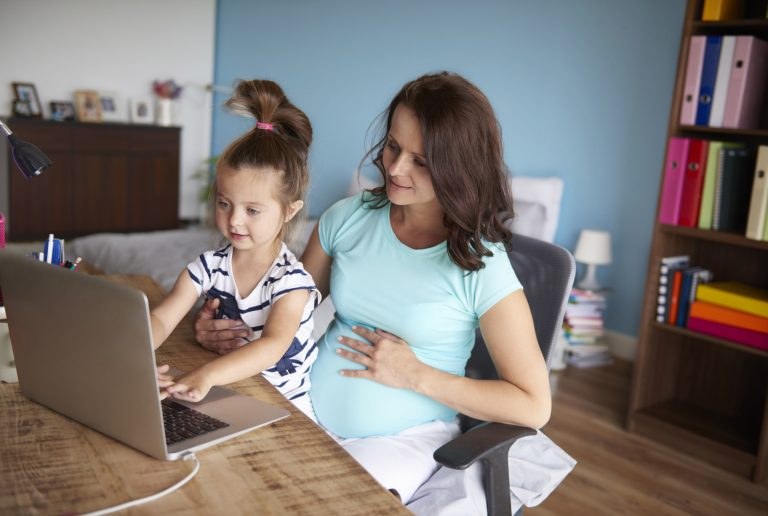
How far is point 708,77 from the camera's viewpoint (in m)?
2.83

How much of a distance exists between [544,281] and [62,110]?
204 inches

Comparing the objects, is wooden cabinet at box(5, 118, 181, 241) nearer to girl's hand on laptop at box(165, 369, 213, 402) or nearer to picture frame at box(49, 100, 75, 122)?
picture frame at box(49, 100, 75, 122)

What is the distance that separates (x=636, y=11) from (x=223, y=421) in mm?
3403

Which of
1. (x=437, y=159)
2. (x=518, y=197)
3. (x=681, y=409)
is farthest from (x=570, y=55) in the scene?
(x=437, y=159)

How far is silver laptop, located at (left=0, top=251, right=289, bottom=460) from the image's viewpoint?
888 millimetres

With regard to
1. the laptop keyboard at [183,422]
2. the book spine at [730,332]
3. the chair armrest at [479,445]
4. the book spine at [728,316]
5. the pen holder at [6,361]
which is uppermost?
the pen holder at [6,361]

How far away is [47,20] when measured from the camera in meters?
5.68

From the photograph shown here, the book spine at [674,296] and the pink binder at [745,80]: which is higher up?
the pink binder at [745,80]

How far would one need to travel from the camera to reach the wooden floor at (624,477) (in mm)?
2492

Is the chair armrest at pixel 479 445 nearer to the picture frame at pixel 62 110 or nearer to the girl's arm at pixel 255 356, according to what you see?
the girl's arm at pixel 255 356

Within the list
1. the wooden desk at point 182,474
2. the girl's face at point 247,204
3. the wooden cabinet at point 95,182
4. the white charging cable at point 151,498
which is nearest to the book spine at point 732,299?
the girl's face at point 247,204

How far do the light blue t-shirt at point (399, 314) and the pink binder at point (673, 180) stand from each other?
1.78 meters

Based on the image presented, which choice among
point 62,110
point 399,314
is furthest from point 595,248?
point 62,110

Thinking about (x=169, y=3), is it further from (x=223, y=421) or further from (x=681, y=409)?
(x=223, y=421)
